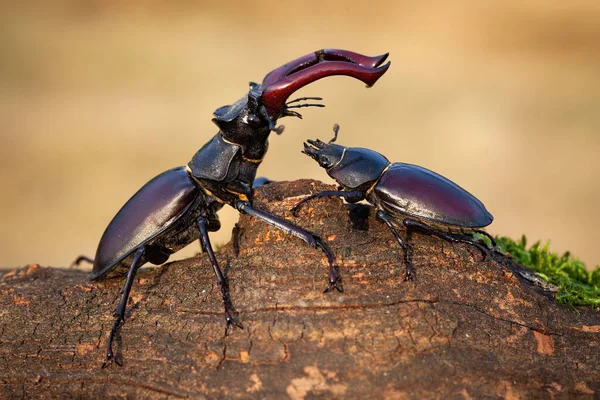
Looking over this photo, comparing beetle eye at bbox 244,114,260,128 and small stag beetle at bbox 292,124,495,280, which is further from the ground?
beetle eye at bbox 244,114,260,128

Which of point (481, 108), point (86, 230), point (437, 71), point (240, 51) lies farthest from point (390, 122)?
point (86, 230)

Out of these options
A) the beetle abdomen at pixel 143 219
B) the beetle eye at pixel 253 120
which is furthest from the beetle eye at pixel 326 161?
the beetle abdomen at pixel 143 219

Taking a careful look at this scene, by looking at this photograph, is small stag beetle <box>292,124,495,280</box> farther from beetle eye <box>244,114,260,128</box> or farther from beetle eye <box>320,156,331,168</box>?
beetle eye <box>244,114,260,128</box>

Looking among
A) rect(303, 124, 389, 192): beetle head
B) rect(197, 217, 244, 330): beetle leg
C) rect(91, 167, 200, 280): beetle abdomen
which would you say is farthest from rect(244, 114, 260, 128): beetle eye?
rect(197, 217, 244, 330): beetle leg

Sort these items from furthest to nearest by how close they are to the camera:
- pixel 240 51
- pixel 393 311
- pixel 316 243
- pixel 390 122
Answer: pixel 240 51 → pixel 390 122 → pixel 316 243 → pixel 393 311

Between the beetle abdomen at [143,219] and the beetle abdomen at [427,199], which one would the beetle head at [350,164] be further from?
the beetle abdomen at [143,219]

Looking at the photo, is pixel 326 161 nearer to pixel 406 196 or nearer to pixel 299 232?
pixel 406 196

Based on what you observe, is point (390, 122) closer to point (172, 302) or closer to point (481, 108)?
point (481, 108)
